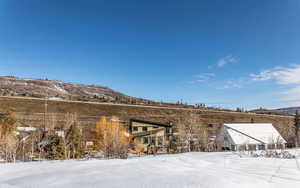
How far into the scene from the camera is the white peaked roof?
2222 centimetres

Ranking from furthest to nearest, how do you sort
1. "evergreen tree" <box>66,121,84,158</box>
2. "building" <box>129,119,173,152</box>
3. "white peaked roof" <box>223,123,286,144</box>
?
"building" <box>129,119,173,152</box>
"white peaked roof" <box>223,123,286,144</box>
"evergreen tree" <box>66,121,84,158</box>

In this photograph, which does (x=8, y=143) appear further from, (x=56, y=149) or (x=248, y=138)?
(x=248, y=138)

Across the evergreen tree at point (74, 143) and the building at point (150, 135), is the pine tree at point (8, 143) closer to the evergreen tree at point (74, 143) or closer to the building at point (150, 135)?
the evergreen tree at point (74, 143)

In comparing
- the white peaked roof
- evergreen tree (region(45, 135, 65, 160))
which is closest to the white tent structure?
the white peaked roof

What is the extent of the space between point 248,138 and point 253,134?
4.61 ft

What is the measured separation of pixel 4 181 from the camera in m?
4.60

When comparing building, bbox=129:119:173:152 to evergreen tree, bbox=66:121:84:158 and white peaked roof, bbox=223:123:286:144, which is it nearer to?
white peaked roof, bbox=223:123:286:144

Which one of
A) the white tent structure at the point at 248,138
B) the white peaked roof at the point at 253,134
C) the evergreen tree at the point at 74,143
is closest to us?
the evergreen tree at the point at 74,143

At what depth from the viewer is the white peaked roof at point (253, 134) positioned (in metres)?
22.2

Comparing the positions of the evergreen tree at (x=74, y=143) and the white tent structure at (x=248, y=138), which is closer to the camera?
the evergreen tree at (x=74, y=143)

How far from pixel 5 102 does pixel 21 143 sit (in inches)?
898

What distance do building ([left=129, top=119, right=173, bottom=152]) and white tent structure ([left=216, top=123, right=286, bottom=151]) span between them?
20.2 feet

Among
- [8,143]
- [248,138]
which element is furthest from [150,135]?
[8,143]

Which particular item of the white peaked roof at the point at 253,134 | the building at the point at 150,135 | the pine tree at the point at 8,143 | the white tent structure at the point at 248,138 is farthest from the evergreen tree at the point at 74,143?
the white peaked roof at the point at 253,134
